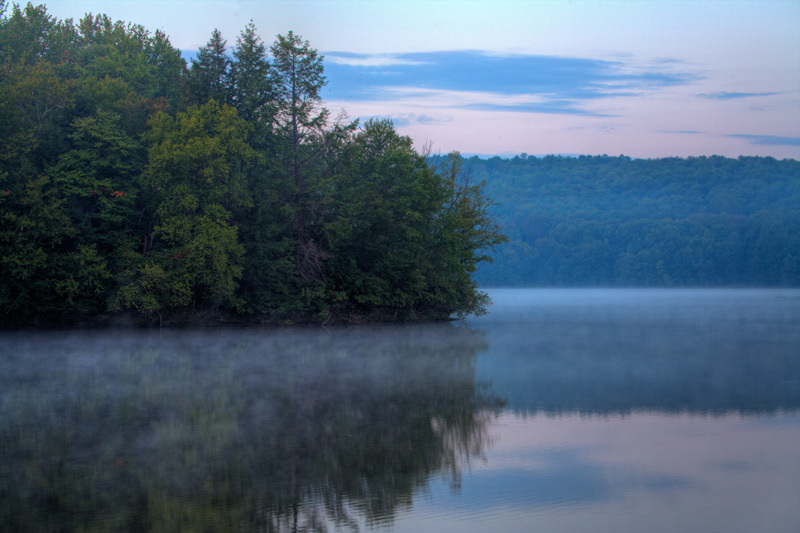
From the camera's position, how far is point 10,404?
16188 millimetres

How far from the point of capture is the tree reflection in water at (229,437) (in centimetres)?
890

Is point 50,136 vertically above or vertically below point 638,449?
above

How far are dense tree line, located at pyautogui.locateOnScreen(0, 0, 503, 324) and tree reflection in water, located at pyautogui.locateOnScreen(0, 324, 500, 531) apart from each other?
1168 centimetres

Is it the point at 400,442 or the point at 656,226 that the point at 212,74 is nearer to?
the point at 400,442

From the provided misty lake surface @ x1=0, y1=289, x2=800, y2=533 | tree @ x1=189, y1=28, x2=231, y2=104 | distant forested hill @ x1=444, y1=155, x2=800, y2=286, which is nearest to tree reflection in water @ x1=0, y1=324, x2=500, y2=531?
misty lake surface @ x1=0, y1=289, x2=800, y2=533

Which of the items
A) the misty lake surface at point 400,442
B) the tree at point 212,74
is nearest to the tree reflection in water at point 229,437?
the misty lake surface at point 400,442

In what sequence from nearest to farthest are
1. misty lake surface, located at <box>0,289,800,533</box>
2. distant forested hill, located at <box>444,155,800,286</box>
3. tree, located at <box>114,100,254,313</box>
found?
1. misty lake surface, located at <box>0,289,800,533</box>
2. tree, located at <box>114,100,254,313</box>
3. distant forested hill, located at <box>444,155,800,286</box>

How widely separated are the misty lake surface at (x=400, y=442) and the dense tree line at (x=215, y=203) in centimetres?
1140

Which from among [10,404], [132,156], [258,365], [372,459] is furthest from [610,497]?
[132,156]

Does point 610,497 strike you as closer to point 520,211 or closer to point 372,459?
point 372,459

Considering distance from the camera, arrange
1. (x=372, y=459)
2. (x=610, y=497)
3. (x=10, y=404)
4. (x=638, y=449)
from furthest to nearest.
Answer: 1. (x=10, y=404)
2. (x=638, y=449)
3. (x=372, y=459)
4. (x=610, y=497)

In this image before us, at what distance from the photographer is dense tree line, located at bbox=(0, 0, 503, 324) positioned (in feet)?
119

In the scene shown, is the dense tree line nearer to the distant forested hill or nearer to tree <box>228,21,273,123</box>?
tree <box>228,21,273,123</box>

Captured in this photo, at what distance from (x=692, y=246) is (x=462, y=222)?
86.7 m
